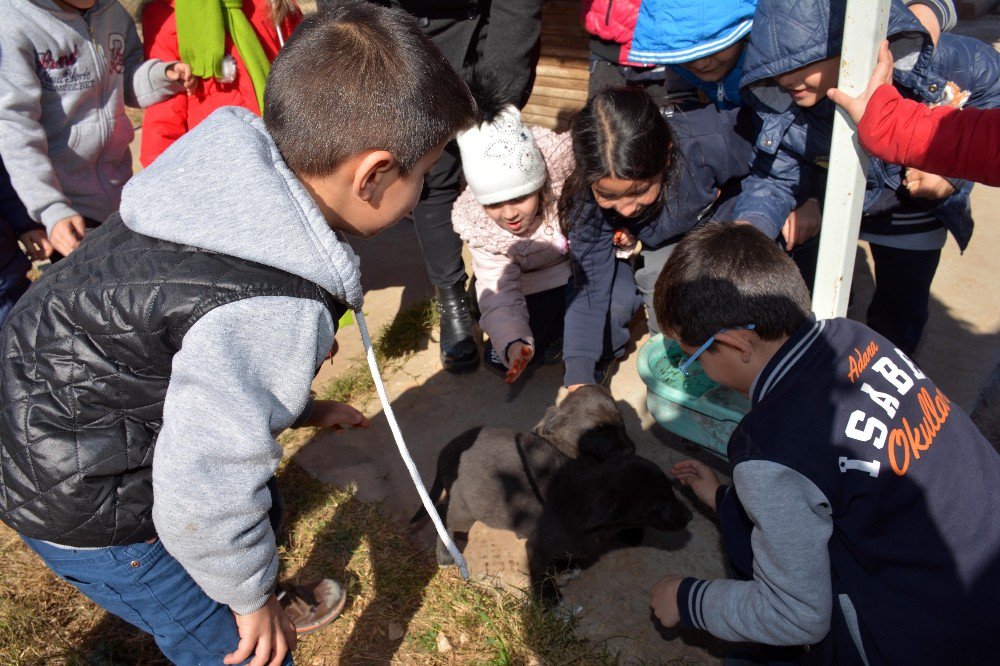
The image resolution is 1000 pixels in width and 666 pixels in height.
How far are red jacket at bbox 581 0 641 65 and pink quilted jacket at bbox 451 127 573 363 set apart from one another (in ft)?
3.26

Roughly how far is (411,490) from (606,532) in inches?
39.9

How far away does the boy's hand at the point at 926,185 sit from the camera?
2.68 m

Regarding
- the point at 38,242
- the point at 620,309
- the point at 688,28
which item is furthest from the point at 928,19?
the point at 38,242

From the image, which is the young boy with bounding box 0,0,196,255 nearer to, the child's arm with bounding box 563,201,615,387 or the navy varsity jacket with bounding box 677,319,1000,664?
the child's arm with bounding box 563,201,615,387

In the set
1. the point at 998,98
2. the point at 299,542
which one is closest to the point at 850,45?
the point at 998,98

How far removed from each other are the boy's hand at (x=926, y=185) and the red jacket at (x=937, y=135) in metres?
0.65

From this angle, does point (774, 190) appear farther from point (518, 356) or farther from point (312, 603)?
point (312, 603)

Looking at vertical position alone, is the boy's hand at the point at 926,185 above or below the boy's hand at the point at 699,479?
above

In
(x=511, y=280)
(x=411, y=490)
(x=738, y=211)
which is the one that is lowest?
(x=411, y=490)

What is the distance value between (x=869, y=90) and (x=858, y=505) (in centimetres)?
118

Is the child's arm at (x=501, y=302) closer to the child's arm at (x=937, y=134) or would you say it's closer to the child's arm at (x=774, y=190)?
the child's arm at (x=774, y=190)

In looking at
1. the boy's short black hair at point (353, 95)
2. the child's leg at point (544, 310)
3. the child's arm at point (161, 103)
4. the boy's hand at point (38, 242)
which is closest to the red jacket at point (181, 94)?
the child's arm at point (161, 103)

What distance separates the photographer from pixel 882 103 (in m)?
2.03

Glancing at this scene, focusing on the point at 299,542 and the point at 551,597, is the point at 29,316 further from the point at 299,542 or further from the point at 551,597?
the point at 551,597
